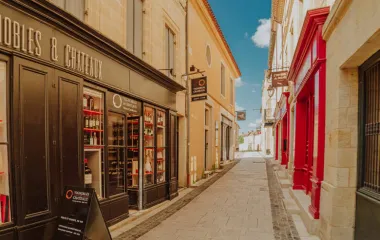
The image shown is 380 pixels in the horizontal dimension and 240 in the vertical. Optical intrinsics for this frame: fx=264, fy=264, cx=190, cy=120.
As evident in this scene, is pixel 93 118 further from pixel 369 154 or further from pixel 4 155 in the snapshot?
pixel 369 154

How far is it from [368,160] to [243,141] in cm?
6922

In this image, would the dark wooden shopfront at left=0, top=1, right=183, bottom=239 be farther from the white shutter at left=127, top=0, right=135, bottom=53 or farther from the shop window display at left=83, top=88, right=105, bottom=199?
the white shutter at left=127, top=0, right=135, bottom=53

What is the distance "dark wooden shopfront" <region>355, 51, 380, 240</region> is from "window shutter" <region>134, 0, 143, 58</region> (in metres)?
5.46

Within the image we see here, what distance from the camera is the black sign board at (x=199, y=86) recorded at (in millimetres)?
10703

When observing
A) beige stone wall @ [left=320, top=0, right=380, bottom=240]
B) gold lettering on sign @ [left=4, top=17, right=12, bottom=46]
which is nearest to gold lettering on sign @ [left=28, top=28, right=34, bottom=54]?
gold lettering on sign @ [left=4, top=17, right=12, bottom=46]

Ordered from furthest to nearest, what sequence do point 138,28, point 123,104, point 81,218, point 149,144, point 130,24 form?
point 149,144
point 138,28
point 130,24
point 123,104
point 81,218

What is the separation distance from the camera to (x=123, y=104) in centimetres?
636

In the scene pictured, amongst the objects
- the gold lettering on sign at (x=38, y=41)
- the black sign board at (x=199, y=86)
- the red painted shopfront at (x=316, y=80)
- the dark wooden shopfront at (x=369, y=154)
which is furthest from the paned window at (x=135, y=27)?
the dark wooden shopfront at (x=369, y=154)

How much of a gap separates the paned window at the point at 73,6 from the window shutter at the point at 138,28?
7.06ft

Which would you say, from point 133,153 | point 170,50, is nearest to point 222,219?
point 133,153

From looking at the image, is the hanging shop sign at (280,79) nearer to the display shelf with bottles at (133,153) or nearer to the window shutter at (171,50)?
the window shutter at (171,50)

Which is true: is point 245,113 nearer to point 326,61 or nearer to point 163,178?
point 163,178

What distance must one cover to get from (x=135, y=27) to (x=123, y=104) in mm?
2448

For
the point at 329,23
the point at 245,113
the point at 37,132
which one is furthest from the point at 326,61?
the point at 245,113
